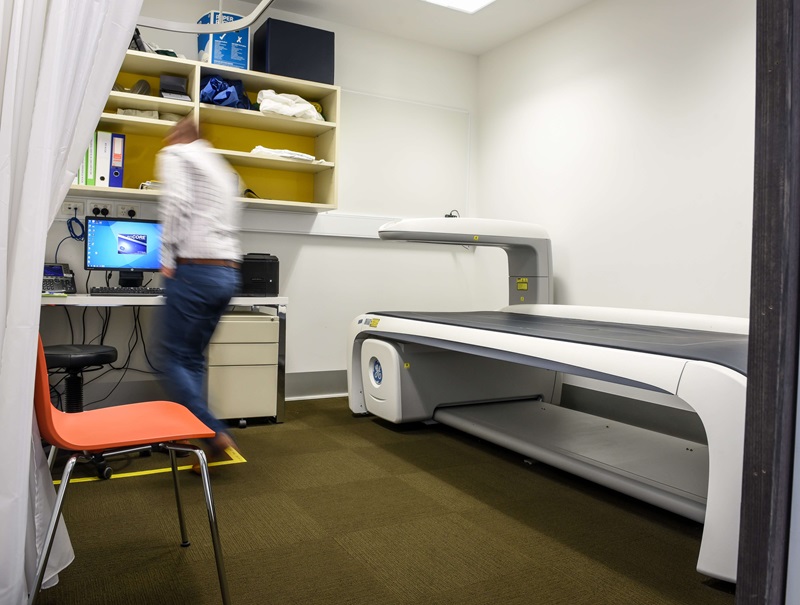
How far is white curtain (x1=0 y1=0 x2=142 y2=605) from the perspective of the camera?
126 centimetres

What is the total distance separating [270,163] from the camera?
13.5 ft

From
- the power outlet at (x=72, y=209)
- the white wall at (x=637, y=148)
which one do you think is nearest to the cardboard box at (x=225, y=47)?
the power outlet at (x=72, y=209)

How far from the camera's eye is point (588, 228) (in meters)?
4.12

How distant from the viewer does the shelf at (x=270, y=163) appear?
3.88 m

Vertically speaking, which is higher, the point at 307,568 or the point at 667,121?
the point at 667,121

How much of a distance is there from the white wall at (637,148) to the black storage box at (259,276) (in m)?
1.92

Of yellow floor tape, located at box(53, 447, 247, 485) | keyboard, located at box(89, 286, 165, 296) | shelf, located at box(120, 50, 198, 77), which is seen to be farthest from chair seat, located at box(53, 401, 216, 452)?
shelf, located at box(120, 50, 198, 77)

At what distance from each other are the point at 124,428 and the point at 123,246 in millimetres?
2304

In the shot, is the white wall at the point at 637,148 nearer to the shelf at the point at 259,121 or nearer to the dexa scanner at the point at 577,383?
the dexa scanner at the point at 577,383

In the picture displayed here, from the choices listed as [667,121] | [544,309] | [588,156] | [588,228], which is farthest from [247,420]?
[667,121]

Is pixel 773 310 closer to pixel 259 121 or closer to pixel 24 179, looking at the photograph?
pixel 24 179

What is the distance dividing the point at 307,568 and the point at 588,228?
116 inches

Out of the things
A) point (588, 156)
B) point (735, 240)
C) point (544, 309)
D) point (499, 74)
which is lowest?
point (544, 309)

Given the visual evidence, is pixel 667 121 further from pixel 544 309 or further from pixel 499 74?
pixel 499 74
